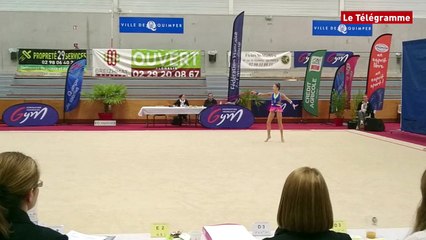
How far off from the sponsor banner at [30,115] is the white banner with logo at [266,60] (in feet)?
30.9

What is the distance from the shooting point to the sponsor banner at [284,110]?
69.2 ft

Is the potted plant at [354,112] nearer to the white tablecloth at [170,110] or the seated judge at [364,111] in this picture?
the seated judge at [364,111]

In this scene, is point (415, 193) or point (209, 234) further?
point (415, 193)

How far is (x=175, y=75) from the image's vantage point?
23.2 meters

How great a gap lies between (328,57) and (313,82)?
4.51 m

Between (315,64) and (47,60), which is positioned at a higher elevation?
(47,60)

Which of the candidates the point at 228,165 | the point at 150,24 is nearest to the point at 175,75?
the point at 150,24

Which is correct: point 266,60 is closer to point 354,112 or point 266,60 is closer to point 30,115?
point 354,112

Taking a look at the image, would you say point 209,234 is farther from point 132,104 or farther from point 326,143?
point 132,104

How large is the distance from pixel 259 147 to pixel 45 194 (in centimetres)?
657

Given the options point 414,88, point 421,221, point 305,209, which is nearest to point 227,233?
point 305,209

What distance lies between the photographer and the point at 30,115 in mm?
18500

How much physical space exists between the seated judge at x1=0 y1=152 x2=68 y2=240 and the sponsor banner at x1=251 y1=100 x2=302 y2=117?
19148 millimetres

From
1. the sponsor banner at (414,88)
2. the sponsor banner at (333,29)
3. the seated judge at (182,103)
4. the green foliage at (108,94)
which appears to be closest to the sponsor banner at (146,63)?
the green foliage at (108,94)
